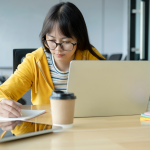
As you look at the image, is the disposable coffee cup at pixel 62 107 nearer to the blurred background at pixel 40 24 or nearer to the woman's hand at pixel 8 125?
the woman's hand at pixel 8 125

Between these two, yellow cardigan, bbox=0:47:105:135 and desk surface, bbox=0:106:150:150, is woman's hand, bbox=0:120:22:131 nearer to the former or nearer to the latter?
desk surface, bbox=0:106:150:150

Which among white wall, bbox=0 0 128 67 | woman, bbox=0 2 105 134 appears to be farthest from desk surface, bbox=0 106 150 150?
white wall, bbox=0 0 128 67

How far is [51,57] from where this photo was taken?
53.9 inches

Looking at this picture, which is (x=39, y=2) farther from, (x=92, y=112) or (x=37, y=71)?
(x=92, y=112)

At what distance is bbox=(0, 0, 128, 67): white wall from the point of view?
3.84 metres

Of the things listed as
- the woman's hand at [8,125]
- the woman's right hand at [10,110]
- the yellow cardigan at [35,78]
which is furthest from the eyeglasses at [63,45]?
the woman's hand at [8,125]

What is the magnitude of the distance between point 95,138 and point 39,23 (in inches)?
144

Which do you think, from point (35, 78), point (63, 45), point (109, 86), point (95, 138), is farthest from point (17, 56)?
point (95, 138)

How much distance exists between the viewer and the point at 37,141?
0.49 metres

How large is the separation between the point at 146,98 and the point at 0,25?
3.55m

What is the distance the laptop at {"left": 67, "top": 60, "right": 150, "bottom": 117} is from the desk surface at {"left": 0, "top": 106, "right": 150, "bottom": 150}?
9 cm

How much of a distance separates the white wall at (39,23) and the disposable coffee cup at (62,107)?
3.44 meters

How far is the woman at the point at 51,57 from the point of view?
1110 millimetres

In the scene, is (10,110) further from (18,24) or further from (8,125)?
(18,24)
